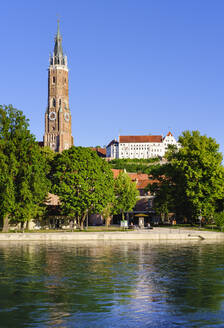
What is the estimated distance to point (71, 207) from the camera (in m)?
66.7

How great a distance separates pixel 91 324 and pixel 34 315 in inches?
107

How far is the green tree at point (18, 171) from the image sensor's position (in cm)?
5991

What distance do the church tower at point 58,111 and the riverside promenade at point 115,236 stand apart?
127836 millimetres

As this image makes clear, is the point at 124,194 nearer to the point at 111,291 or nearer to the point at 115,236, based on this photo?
the point at 115,236

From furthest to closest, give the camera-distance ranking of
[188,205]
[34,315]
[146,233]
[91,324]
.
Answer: [188,205] < [146,233] < [34,315] < [91,324]

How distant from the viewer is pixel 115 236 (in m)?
58.9

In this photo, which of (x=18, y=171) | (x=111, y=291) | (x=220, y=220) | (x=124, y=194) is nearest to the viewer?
(x=111, y=291)

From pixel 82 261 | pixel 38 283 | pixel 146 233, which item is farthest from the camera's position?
pixel 146 233

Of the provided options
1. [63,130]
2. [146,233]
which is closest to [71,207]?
[146,233]

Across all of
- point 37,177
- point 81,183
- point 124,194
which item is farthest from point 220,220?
point 37,177

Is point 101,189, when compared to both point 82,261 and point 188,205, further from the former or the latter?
point 82,261

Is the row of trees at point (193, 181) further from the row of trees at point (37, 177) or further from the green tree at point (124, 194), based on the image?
the row of trees at point (37, 177)

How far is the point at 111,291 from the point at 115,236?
3613cm

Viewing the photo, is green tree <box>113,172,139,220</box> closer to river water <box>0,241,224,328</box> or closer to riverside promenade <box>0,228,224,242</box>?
riverside promenade <box>0,228,224,242</box>
